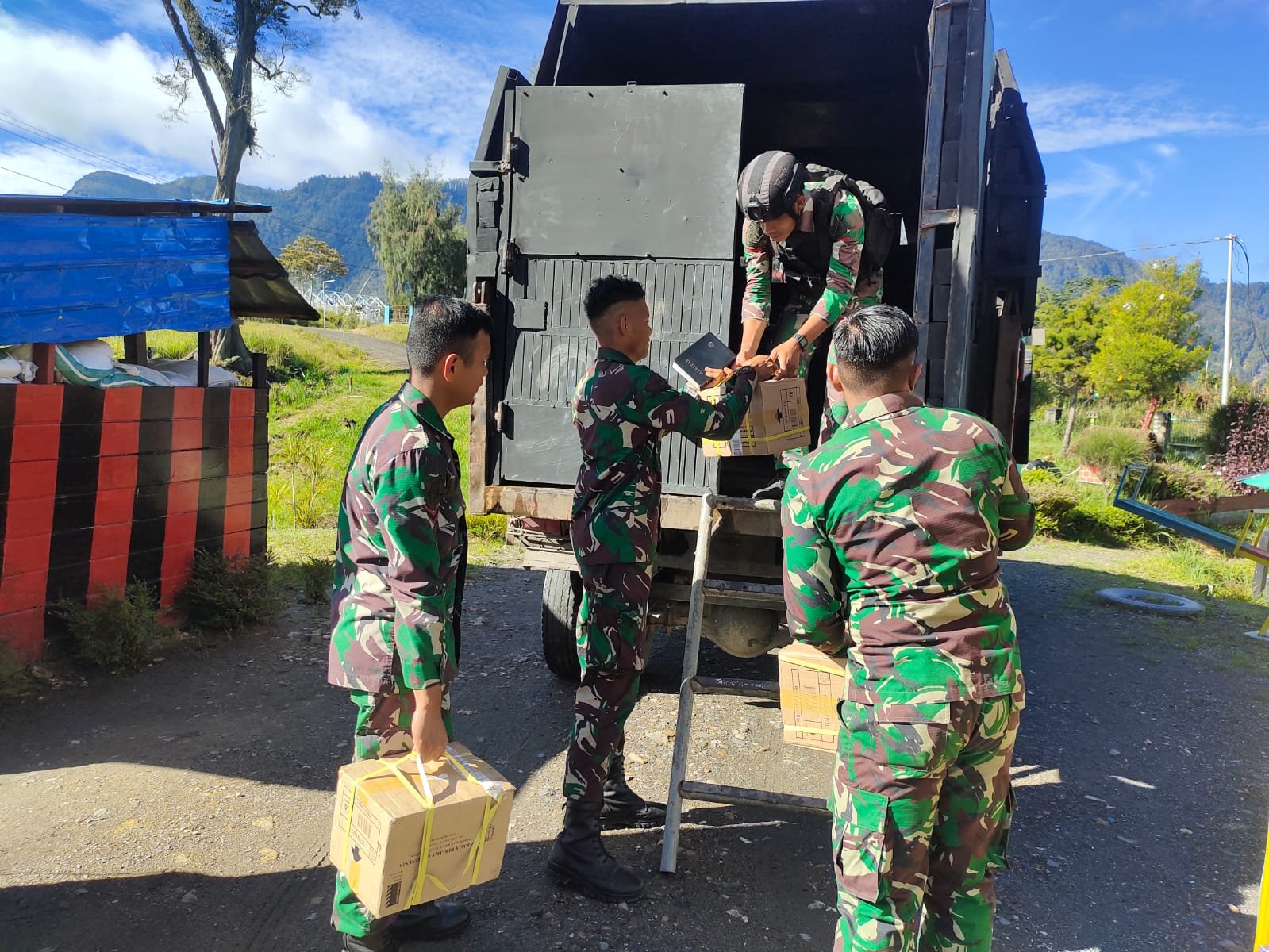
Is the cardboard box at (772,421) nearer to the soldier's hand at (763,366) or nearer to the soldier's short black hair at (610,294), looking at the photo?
the soldier's hand at (763,366)

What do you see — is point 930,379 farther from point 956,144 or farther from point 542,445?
point 542,445

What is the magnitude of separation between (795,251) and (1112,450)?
13.2m

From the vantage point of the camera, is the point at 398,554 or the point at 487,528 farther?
the point at 487,528

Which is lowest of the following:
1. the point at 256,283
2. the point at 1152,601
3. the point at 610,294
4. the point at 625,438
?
the point at 1152,601

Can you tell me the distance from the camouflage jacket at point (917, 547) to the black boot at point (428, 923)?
1364 mm

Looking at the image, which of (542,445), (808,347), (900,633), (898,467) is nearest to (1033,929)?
(900,633)

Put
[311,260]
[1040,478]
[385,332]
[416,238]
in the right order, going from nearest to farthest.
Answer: [1040,478] < [385,332] < [416,238] < [311,260]

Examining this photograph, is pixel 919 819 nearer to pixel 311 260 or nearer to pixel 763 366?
pixel 763 366

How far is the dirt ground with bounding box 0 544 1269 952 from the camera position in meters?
2.45

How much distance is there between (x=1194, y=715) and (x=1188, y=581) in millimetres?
4677

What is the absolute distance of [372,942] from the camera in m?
2.09

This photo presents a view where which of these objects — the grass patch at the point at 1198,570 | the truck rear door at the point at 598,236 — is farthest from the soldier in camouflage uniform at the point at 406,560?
the grass patch at the point at 1198,570

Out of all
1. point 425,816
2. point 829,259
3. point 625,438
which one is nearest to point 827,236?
point 829,259

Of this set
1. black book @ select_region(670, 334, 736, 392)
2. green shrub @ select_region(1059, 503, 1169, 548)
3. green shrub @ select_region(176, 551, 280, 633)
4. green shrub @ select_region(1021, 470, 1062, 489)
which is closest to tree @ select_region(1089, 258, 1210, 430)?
green shrub @ select_region(1021, 470, 1062, 489)
